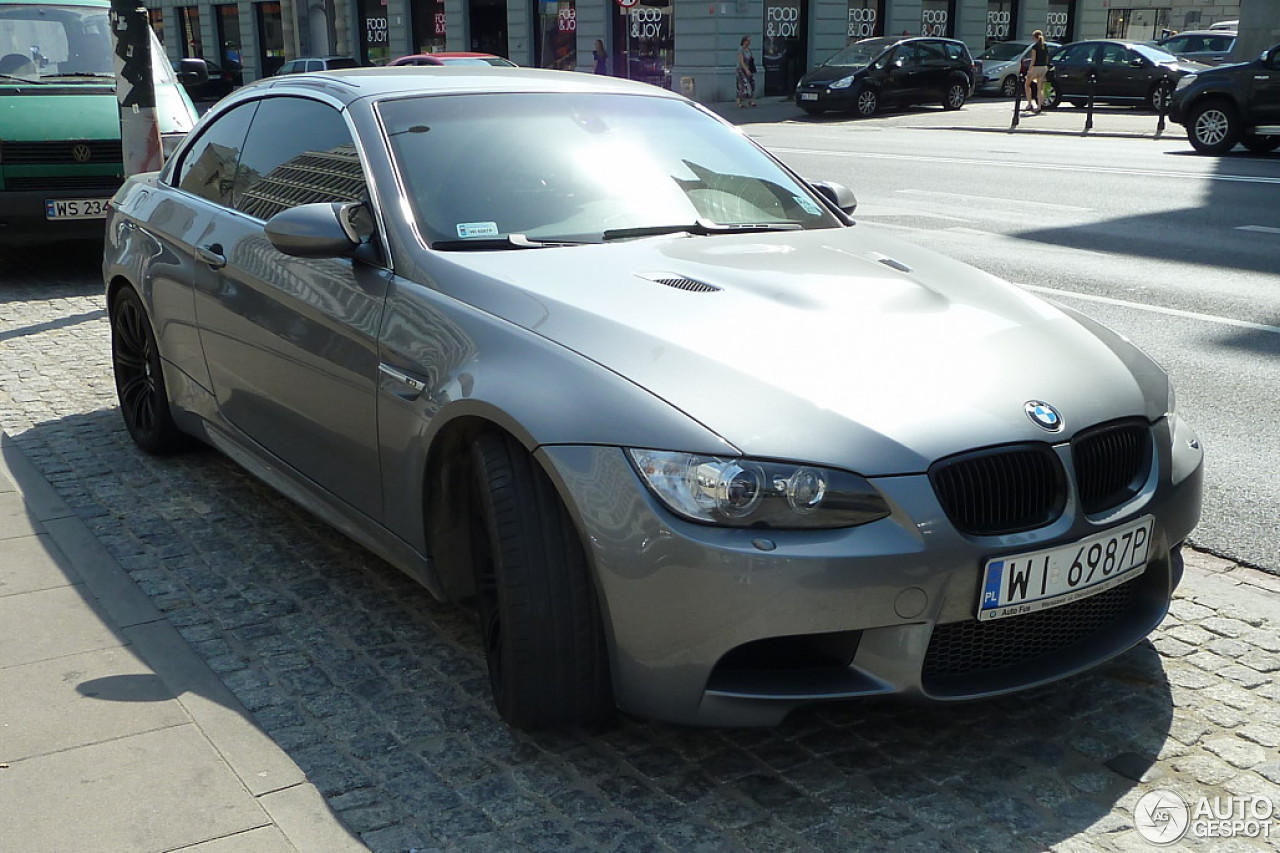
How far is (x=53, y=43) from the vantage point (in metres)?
10.9

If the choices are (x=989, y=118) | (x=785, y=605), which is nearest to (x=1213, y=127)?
(x=989, y=118)

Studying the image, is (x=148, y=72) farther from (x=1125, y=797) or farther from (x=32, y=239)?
(x=1125, y=797)

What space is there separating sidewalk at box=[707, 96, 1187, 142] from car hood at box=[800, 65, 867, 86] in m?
0.86

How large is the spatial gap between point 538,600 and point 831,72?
3038 cm

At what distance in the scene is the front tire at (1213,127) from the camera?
1986 centimetres

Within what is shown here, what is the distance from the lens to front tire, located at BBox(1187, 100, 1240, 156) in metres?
19.9

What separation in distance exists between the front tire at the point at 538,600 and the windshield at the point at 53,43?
905cm

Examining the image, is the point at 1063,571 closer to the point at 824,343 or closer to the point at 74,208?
the point at 824,343

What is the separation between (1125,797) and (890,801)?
20.9 inches

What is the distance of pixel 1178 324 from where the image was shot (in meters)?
8.37

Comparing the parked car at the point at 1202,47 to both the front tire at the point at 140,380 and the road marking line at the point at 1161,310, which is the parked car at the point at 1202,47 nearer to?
the road marking line at the point at 1161,310

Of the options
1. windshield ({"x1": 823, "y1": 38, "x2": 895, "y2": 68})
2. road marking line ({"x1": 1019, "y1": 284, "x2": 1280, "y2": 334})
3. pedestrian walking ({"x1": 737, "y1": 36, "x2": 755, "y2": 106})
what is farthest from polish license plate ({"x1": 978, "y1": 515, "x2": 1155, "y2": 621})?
pedestrian walking ({"x1": 737, "y1": 36, "x2": 755, "y2": 106})

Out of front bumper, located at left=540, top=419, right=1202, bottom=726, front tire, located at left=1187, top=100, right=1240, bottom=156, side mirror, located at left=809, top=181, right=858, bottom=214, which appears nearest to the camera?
front bumper, located at left=540, top=419, right=1202, bottom=726

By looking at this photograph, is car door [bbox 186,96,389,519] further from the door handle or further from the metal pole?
the metal pole
